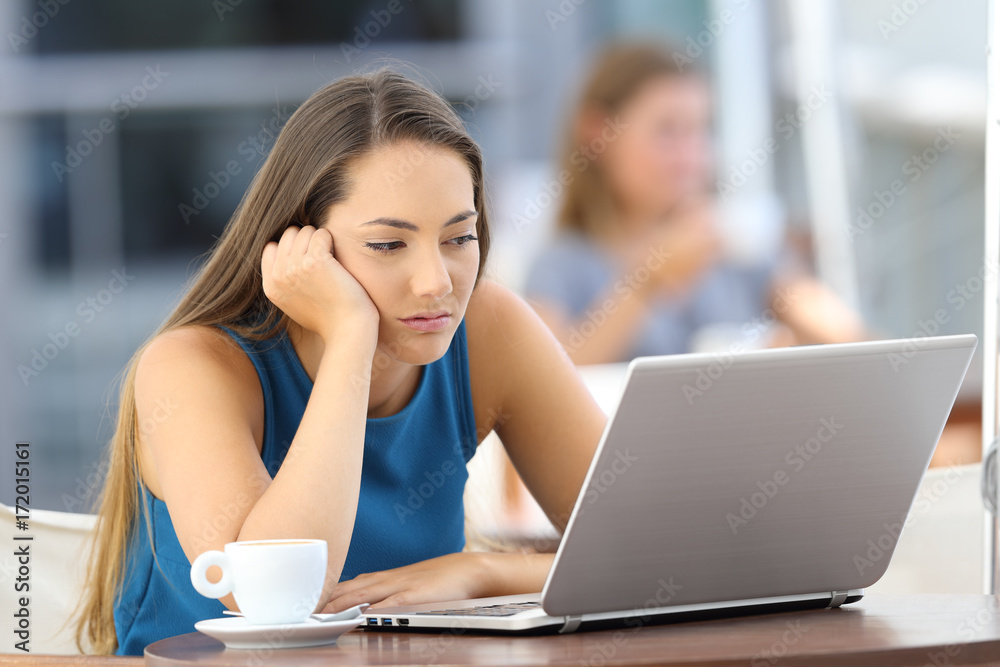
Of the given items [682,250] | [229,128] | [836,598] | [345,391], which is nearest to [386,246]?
[345,391]

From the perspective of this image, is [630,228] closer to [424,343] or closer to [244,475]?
[424,343]

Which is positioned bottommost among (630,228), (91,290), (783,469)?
(783,469)

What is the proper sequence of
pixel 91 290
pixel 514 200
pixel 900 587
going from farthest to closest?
pixel 91 290 → pixel 514 200 → pixel 900 587

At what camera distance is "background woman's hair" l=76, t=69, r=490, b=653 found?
135cm

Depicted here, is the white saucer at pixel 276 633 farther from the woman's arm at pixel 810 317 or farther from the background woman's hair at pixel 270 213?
the woman's arm at pixel 810 317

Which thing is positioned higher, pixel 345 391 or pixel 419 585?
pixel 345 391

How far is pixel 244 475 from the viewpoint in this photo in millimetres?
1131

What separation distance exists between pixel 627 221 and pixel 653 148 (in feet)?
0.68

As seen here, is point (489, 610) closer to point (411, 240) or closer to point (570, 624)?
point (570, 624)

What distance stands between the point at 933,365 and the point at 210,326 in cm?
89

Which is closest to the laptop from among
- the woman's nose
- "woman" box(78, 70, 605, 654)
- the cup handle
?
the cup handle

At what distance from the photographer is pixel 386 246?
1.26 m

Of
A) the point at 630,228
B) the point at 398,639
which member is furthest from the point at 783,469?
the point at 630,228

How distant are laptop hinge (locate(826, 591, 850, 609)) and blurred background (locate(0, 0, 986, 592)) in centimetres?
414
